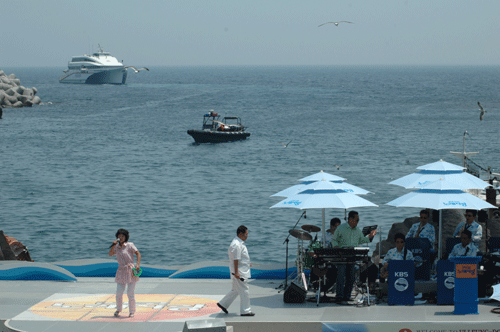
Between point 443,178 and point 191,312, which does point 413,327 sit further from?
point 191,312

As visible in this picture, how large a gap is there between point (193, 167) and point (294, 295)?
4935 cm

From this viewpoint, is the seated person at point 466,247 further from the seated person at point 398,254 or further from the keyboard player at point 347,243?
the keyboard player at point 347,243

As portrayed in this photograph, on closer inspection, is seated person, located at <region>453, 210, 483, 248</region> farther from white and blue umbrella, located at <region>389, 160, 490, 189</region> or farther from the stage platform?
the stage platform

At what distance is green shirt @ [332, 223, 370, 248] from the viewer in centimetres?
1173

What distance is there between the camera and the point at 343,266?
448 inches

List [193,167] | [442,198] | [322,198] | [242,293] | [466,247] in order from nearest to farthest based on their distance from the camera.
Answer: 1. [242,293]
2. [466,247]
3. [442,198]
4. [322,198]
5. [193,167]

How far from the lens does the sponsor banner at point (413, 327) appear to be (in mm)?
9930

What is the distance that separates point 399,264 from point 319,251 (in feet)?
4.34

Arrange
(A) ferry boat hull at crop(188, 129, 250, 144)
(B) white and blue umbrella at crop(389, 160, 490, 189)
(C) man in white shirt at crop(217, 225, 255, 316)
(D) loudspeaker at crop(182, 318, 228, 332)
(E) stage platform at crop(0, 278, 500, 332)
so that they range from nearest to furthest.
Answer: (D) loudspeaker at crop(182, 318, 228, 332) < (E) stage platform at crop(0, 278, 500, 332) < (C) man in white shirt at crop(217, 225, 255, 316) < (B) white and blue umbrella at crop(389, 160, 490, 189) < (A) ferry boat hull at crop(188, 129, 250, 144)

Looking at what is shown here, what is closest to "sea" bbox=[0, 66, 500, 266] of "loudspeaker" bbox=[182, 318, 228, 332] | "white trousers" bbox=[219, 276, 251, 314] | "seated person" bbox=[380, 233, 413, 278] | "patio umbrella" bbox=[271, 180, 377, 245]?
"patio umbrella" bbox=[271, 180, 377, 245]

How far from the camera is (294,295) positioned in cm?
1145

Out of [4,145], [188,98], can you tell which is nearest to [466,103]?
[188,98]

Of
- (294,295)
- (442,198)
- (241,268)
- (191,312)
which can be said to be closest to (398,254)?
(442,198)

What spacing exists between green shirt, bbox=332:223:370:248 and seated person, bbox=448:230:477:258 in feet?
5.21
